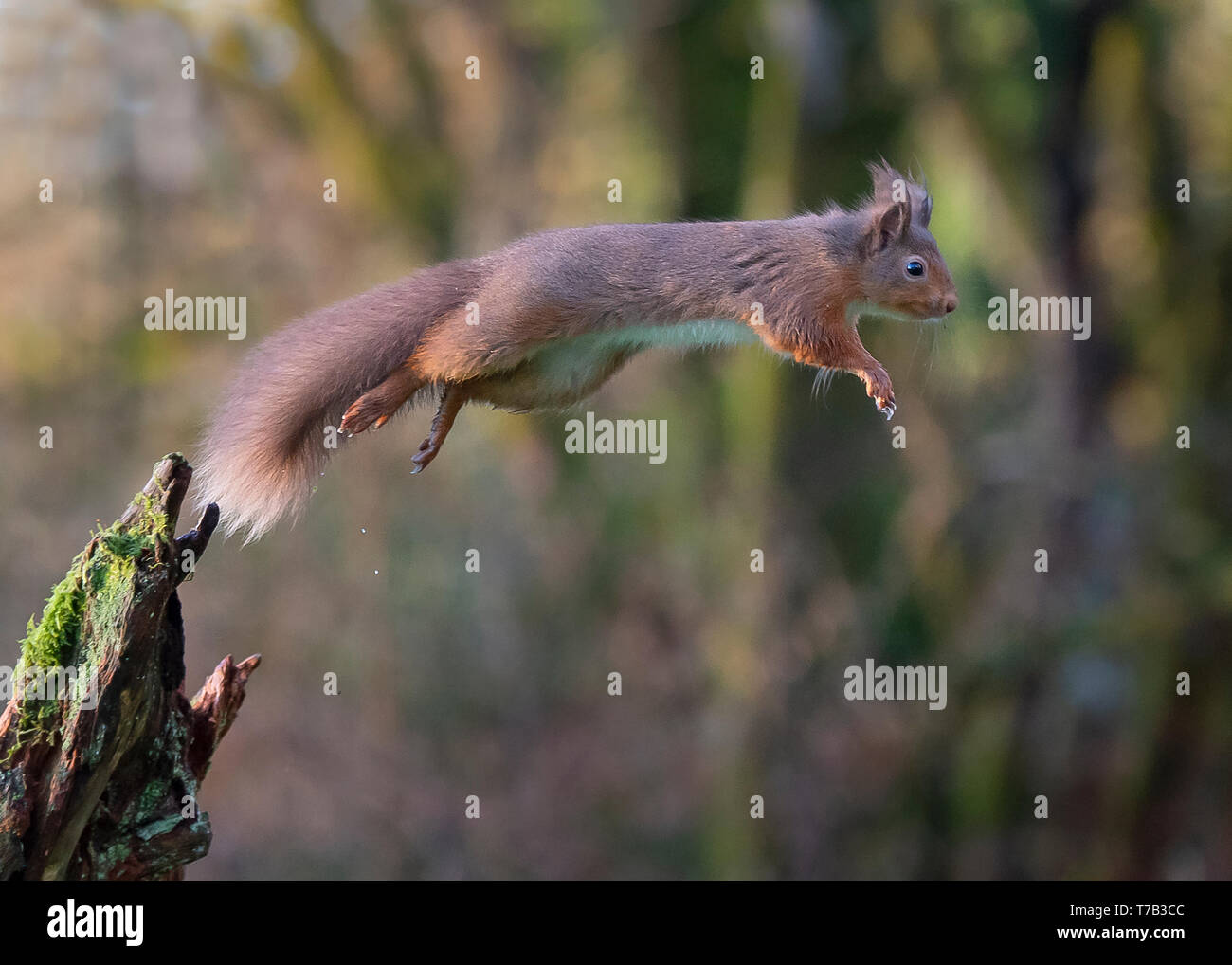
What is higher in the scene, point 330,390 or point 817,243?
point 817,243

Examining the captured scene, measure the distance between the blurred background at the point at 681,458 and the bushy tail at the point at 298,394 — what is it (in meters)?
4.50

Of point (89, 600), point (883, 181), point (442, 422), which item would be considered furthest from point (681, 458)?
point (89, 600)

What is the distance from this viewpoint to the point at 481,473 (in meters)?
10.2

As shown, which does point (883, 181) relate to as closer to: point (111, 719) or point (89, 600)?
point (89, 600)

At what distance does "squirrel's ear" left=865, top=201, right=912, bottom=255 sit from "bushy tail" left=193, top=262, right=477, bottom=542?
1.47 meters

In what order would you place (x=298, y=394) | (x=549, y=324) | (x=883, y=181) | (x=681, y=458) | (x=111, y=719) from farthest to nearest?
(x=681, y=458) → (x=883, y=181) → (x=298, y=394) → (x=549, y=324) → (x=111, y=719)

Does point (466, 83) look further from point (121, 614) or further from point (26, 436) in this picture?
point (121, 614)

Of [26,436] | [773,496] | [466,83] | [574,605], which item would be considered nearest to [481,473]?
[574,605]

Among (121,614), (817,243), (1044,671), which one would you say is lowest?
(1044,671)

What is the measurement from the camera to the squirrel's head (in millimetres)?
4527

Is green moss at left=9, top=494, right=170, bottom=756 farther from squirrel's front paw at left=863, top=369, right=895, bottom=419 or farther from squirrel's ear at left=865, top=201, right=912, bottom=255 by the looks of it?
squirrel's ear at left=865, top=201, right=912, bottom=255

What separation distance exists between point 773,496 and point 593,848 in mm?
3438

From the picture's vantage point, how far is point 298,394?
439cm

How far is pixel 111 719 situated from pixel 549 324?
1.92m
